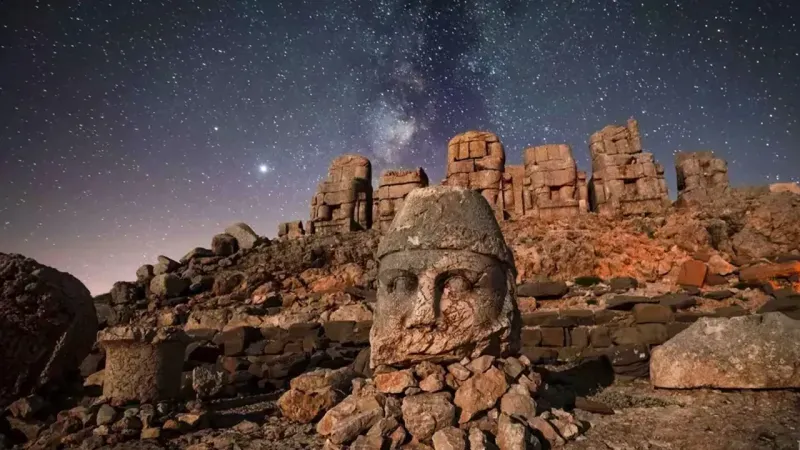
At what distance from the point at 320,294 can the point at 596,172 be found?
9.29 meters

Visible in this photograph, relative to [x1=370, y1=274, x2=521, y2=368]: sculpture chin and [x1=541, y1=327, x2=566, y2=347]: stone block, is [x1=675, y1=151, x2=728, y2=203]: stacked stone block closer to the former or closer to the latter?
[x1=541, y1=327, x2=566, y2=347]: stone block

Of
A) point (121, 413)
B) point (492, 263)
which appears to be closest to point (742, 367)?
point (492, 263)

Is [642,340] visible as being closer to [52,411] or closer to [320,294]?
[320,294]

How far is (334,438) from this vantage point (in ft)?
11.3

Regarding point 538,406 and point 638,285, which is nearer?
point 538,406

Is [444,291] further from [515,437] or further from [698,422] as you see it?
[698,422]

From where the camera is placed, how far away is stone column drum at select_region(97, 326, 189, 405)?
5102 mm

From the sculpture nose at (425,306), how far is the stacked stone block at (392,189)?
11.1m

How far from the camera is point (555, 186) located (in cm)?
1399

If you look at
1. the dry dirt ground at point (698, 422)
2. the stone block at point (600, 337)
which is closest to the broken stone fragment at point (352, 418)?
the dry dirt ground at point (698, 422)

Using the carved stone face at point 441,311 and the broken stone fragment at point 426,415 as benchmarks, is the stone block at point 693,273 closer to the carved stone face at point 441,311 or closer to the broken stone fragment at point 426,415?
the carved stone face at point 441,311

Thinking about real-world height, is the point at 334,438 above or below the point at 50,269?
below

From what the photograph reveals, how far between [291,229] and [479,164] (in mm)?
7016

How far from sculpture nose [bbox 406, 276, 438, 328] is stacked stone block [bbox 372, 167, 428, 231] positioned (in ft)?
36.3
